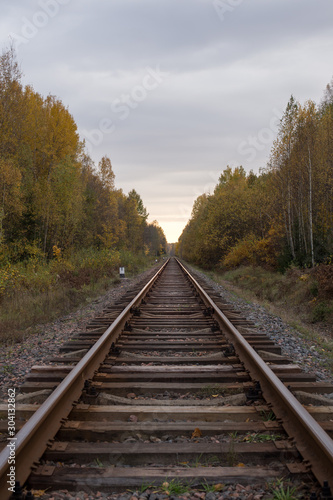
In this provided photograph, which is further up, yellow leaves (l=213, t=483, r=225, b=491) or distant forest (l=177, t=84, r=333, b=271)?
distant forest (l=177, t=84, r=333, b=271)

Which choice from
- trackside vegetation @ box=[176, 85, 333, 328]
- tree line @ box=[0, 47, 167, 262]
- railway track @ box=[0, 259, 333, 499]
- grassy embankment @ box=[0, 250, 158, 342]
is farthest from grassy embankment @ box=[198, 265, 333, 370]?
tree line @ box=[0, 47, 167, 262]

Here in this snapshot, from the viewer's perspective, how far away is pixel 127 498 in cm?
225

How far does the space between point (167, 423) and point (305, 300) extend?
9.49m

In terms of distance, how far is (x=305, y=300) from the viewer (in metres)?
11.7

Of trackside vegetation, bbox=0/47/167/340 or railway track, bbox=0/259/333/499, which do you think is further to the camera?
trackside vegetation, bbox=0/47/167/340

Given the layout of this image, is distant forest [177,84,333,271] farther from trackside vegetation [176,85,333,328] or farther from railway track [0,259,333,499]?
railway track [0,259,333,499]

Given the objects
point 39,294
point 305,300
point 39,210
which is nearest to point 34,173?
point 39,210

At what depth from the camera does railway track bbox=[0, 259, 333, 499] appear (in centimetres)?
241

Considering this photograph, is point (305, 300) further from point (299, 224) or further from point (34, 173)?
point (34, 173)

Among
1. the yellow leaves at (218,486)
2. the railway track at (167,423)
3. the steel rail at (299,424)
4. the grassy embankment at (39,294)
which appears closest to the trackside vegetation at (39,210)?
the grassy embankment at (39,294)

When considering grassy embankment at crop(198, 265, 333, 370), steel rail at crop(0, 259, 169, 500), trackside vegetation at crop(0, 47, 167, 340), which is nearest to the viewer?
steel rail at crop(0, 259, 169, 500)

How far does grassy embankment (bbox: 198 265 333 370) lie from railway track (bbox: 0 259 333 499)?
186cm

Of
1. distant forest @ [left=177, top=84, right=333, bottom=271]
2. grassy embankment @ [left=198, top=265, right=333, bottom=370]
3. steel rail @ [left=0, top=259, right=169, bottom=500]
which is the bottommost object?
grassy embankment @ [left=198, top=265, right=333, bottom=370]

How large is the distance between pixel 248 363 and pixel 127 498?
249cm
